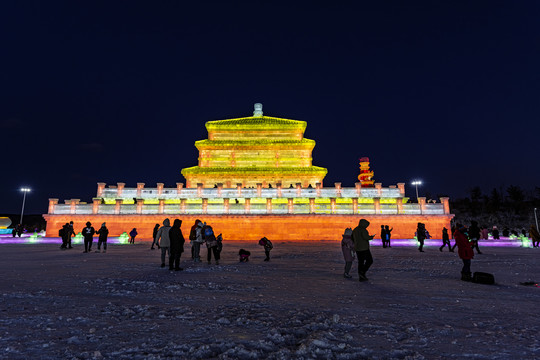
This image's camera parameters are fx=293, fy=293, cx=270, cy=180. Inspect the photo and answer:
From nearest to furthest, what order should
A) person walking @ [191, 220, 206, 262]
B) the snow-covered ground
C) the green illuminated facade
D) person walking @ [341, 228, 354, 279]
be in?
the snow-covered ground → person walking @ [341, 228, 354, 279] → person walking @ [191, 220, 206, 262] → the green illuminated facade

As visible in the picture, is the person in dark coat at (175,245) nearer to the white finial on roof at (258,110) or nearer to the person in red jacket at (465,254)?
the person in red jacket at (465,254)

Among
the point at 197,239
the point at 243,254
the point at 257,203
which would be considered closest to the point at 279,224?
the point at 257,203

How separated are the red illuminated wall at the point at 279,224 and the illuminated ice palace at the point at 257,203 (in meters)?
0.09

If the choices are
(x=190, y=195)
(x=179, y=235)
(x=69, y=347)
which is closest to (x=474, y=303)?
(x=69, y=347)

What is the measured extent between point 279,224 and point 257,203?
3276 mm

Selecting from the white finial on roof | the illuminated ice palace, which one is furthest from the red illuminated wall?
the white finial on roof

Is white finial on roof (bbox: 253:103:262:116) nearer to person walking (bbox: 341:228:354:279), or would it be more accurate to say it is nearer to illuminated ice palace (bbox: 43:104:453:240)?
illuminated ice palace (bbox: 43:104:453:240)

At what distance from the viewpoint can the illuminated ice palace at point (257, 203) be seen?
2756cm

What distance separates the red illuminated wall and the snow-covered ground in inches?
731

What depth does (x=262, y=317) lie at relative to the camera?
16.3ft

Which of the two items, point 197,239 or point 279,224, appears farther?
point 279,224

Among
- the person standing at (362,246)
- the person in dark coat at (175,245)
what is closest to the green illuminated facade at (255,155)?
the person in dark coat at (175,245)

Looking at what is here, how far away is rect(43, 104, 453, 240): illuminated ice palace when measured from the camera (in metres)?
27.6

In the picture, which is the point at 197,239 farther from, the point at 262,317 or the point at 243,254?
the point at 262,317
